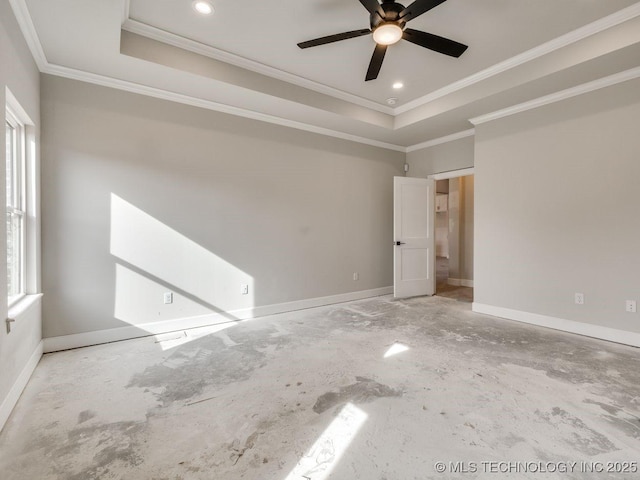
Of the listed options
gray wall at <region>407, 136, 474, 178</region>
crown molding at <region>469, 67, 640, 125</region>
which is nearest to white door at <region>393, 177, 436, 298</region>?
gray wall at <region>407, 136, 474, 178</region>

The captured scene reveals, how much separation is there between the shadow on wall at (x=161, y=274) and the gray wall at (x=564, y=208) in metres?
3.56

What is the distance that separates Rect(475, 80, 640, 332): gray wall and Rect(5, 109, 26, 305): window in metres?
5.07

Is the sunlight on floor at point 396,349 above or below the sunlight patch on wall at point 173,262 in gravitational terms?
below

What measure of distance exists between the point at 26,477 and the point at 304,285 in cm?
337

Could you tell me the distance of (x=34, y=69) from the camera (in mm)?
2695

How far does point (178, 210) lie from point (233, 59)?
1759 millimetres

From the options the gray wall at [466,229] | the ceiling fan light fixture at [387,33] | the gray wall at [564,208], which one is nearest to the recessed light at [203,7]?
the ceiling fan light fixture at [387,33]

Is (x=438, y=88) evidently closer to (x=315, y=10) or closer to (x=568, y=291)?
(x=315, y=10)

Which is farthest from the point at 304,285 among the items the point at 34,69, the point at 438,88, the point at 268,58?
the point at 34,69

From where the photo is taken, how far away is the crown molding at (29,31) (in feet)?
6.98

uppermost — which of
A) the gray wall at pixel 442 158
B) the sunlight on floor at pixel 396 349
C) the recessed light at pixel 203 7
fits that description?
the recessed light at pixel 203 7

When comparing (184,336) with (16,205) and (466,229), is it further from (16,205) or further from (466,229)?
(466,229)

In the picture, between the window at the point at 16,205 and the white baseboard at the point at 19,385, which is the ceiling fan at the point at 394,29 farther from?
the white baseboard at the point at 19,385

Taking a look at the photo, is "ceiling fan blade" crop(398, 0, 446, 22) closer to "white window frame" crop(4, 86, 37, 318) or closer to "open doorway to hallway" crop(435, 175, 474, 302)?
"white window frame" crop(4, 86, 37, 318)
